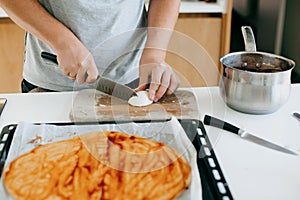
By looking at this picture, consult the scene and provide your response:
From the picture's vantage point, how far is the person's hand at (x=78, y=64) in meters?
1.01

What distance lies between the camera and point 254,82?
90cm

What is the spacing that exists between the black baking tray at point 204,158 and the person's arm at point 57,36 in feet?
0.55

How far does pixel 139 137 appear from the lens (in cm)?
84

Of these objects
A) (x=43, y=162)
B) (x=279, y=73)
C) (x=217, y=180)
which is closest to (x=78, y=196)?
(x=43, y=162)

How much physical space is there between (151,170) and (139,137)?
0.12 m

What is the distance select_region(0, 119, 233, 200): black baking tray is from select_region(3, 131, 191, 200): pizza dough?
0.03m

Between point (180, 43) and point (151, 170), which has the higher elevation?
point (180, 43)

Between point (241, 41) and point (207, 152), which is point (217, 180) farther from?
point (241, 41)

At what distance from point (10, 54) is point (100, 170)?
1419 millimetres

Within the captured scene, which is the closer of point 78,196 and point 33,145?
point 78,196

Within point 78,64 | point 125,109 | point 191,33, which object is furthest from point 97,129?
point 191,33

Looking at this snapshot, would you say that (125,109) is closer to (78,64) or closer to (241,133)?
(78,64)

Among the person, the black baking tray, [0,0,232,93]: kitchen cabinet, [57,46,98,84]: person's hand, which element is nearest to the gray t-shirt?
the person

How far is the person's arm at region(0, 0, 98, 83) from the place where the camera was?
102 cm
